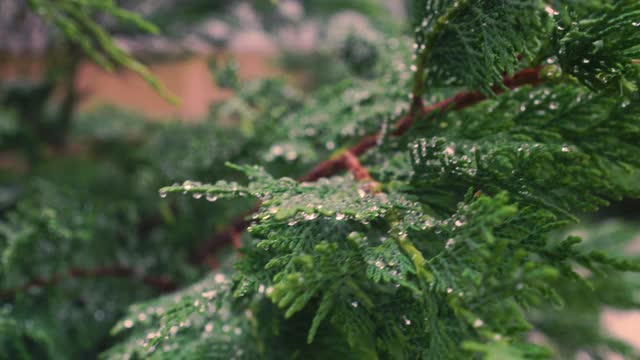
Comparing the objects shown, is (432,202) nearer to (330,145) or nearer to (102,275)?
(330,145)

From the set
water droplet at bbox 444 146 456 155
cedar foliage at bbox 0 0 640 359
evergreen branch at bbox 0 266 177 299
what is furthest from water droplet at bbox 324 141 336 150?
evergreen branch at bbox 0 266 177 299

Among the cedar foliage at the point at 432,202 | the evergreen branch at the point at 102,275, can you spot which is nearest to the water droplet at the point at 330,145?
the cedar foliage at the point at 432,202

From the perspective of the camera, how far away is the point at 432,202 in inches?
15.8

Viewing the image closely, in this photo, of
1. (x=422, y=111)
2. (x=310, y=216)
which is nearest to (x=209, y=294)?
(x=310, y=216)

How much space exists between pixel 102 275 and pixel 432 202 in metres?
0.47

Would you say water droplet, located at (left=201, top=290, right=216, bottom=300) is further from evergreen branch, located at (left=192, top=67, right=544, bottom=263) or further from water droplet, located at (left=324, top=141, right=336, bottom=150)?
water droplet, located at (left=324, top=141, right=336, bottom=150)

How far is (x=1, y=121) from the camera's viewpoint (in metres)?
0.97

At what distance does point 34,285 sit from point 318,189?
42 cm

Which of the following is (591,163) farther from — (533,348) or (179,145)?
(179,145)

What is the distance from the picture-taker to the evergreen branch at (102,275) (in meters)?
0.63

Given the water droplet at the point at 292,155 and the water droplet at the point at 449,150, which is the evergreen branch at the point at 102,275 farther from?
the water droplet at the point at 449,150

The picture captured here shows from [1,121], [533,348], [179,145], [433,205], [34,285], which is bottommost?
[533,348]

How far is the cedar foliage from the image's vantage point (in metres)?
0.31

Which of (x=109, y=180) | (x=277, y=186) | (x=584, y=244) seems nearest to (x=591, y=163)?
(x=277, y=186)
